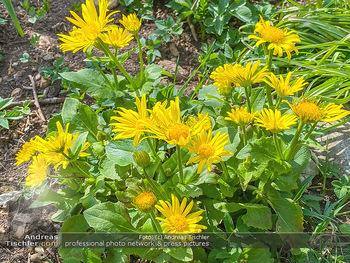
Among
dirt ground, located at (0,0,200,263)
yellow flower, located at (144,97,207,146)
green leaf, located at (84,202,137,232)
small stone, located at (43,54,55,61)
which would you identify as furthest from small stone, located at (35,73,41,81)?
yellow flower, located at (144,97,207,146)

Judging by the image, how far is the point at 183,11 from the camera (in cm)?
247

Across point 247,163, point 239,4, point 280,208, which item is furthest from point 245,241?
point 239,4

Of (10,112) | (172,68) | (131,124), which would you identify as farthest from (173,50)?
(131,124)

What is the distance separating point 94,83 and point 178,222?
85 centimetres

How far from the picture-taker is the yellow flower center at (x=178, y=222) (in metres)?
1.17

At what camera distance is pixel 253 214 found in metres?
1.37

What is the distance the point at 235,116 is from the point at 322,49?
4.35ft

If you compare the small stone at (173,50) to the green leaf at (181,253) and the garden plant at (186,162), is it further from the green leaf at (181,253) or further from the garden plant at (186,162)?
the green leaf at (181,253)

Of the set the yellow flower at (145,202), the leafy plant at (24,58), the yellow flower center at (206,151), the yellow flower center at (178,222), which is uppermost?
the yellow flower center at (206,151)

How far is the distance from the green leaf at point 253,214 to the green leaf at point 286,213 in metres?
0.07

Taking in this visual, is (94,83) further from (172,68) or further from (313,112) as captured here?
(313,112)

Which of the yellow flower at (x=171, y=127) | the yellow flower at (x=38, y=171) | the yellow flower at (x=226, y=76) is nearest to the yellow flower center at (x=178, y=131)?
the yellow flower at (x=171, y=127)

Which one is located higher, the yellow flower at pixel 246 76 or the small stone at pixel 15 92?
the yellow flower at pixel 246 76

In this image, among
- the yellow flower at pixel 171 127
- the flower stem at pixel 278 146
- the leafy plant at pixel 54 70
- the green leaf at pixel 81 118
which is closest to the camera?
the yellow flower at pixel 171 127
